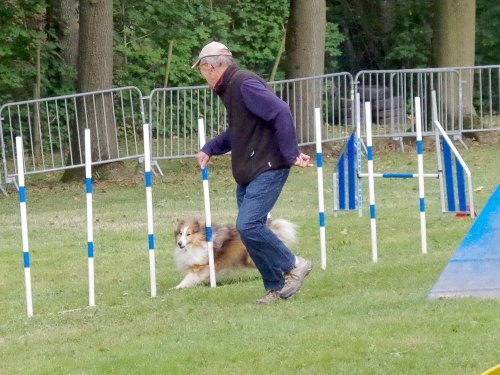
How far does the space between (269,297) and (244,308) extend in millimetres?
281

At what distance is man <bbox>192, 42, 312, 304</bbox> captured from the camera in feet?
28.1

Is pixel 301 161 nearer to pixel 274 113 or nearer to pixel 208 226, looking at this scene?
pixel 274 113

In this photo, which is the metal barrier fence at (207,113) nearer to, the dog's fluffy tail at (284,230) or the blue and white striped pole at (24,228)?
the dog's fluffy tail at (284,230)

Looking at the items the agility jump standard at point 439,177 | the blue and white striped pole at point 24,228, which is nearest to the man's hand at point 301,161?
the blue and white striped pole at point 24,228

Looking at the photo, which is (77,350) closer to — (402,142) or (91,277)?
(91,277)

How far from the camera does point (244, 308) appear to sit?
8.92 meters

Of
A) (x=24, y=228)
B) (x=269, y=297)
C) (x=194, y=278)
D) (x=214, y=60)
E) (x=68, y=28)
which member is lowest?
(x=194, y=278)

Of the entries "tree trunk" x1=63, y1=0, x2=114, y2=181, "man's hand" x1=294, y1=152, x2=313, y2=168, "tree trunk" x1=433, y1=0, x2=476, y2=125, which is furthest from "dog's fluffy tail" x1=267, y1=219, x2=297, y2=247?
"tree trunk" x1=433, y1=0, x2=476, y2=125

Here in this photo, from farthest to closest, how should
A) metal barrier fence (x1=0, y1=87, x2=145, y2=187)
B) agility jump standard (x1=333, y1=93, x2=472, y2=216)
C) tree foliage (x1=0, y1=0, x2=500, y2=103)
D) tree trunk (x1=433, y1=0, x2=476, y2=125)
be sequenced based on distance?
tree foliage (x1=0, y1=0, x2=500, y2=103), tree trunk (x1=433, y1=0, x2=476, y2=125), metal barrier fence (x1=0, y1=87, x2=145, y2=187), agility jump standard (x1=333, y1=93, x2=472, y2=216)

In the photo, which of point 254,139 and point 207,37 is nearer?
point 254,139

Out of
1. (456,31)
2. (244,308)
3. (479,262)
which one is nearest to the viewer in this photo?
(479,262)

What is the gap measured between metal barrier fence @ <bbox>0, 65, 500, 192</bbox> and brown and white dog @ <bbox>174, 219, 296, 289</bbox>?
31.4ft

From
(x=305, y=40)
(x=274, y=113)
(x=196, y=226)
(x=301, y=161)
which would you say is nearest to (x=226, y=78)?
(x=274, y=113)

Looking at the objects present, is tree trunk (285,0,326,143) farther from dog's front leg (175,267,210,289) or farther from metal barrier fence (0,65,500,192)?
dog's front leg (175,267,210,289)
